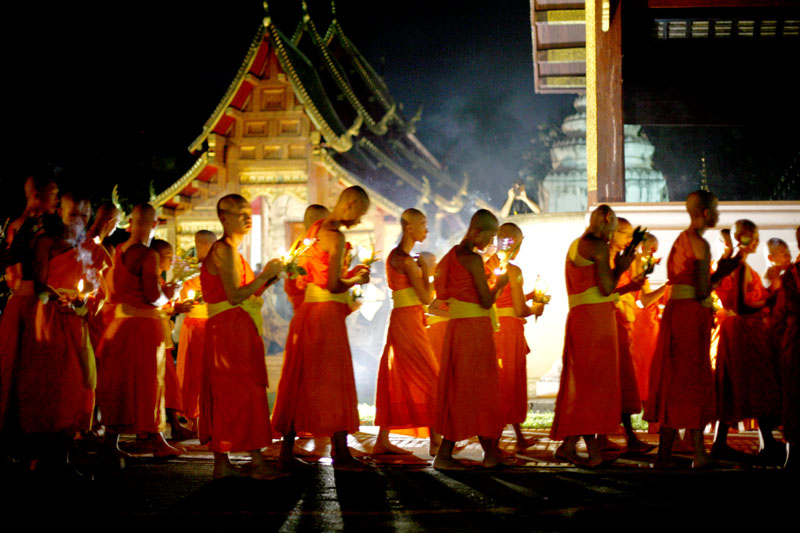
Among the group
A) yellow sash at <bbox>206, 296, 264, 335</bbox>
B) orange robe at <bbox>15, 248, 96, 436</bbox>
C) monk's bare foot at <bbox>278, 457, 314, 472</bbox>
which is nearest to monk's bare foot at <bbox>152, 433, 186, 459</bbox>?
orange robe at <bbox>15, 248, 96, 436</bbox>

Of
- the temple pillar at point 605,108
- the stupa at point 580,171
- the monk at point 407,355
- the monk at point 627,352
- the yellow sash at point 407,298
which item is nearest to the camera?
the monk at point 627,352

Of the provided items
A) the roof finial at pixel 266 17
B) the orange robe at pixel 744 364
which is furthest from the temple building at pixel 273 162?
the orange robe at pixel 744 364

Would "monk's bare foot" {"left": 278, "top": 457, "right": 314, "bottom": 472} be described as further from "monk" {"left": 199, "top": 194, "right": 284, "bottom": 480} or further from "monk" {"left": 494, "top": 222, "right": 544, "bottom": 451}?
"monk" {"left": 494, "top": 222, "right": 544, "bottom": 451}

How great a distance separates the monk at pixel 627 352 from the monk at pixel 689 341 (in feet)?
1.77

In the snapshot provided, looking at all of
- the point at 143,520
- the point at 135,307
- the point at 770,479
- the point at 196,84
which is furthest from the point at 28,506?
the point at 196,84

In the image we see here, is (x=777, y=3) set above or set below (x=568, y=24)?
below

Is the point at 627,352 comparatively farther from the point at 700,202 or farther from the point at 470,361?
the point at 470,361

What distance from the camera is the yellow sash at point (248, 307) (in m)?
5.39

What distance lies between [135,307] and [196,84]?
24.2 metres

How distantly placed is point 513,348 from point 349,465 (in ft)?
6.84

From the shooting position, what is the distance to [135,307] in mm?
6402

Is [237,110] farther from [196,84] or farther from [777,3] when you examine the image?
[777,3]

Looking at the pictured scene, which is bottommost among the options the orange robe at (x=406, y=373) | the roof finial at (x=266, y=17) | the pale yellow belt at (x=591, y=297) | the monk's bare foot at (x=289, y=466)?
the monk's bare foot at (x=289, y=466)

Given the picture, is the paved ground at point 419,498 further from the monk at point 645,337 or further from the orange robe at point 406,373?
the monk at point 645,337
